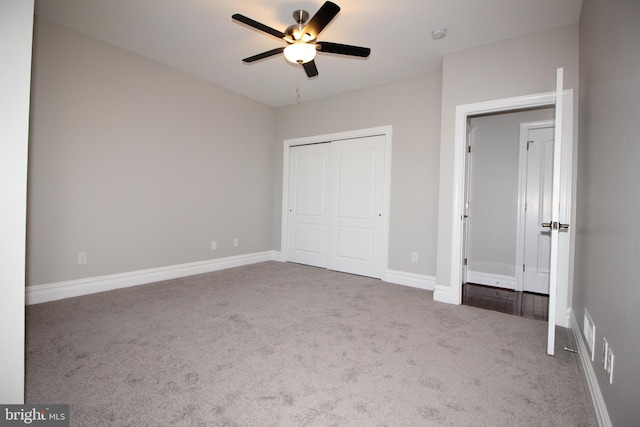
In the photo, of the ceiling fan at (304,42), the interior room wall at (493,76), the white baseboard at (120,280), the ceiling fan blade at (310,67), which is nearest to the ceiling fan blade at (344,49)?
the ceiling fan at (304,42)

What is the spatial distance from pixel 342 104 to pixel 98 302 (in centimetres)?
399

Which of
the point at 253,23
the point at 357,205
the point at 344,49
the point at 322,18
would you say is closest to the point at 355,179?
the point at 357,205

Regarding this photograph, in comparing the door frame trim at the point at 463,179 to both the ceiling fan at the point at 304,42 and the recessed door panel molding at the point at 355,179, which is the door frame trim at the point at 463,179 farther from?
the ceiling fan at the point at 304,42

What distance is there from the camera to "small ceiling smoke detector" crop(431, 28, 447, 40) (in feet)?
9.32

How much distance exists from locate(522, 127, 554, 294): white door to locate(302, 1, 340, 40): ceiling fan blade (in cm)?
326

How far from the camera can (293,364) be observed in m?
1.86

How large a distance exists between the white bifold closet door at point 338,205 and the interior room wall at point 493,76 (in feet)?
3.44

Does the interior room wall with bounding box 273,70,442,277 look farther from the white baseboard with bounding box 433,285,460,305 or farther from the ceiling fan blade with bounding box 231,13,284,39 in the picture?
the ceiling fan blade with bounding box 231,13,284,39

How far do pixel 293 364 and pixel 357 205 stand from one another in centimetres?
289

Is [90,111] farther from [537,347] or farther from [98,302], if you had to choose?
[537,347]

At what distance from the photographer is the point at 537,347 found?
219 centimetres

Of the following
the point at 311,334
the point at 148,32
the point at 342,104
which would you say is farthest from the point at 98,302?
the point at 342,104

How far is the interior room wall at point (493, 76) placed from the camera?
269cm

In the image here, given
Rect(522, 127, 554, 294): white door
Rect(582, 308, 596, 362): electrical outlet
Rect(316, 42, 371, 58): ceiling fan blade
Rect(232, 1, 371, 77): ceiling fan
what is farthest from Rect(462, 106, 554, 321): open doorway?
Rect(232, 1, 371, 77): ceiling fan
